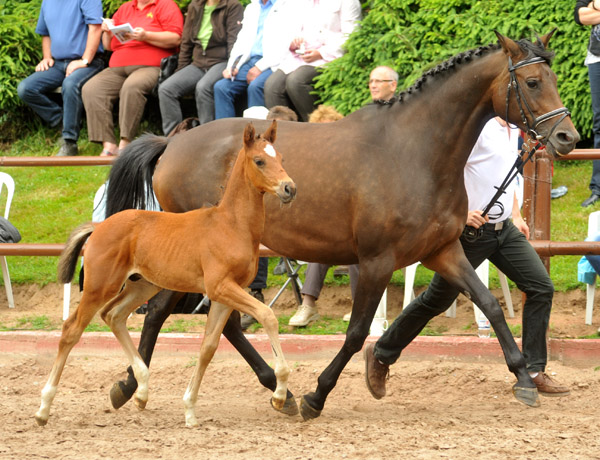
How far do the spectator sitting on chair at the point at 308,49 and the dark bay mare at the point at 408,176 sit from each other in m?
3.48

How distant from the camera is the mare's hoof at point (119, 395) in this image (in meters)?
5.28

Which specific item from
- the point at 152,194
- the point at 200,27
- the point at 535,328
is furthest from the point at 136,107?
the point at 535,328

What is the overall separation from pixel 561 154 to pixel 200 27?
560 centimetres

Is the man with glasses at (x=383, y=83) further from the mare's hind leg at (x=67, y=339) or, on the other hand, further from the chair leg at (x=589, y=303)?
the mare's hind leg at (x=67, y=339)

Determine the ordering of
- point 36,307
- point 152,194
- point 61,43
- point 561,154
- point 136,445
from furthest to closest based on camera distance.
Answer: point 61,43, point 36,307, point 152,194, point 561,154, point 136,445

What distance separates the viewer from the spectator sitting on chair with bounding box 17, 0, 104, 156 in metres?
9.88

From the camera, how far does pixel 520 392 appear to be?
192 inches

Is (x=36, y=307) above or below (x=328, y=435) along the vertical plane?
below

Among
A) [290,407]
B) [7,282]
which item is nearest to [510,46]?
[290,407]

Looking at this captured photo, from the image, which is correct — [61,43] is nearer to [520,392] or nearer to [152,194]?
[152,194]

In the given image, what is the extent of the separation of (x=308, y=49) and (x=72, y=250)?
15.0ft

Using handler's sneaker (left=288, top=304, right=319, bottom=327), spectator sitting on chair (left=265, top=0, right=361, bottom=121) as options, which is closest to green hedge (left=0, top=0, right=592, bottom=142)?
spectator sitting on chair (left=265, top=0, right=361, bottom=121)

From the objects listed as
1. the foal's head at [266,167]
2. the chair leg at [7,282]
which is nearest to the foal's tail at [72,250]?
the foal's head at [266,167]

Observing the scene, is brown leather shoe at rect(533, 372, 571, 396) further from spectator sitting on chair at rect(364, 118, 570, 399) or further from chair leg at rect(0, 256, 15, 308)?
chair leg at rect(0, 256, 15, 308)
